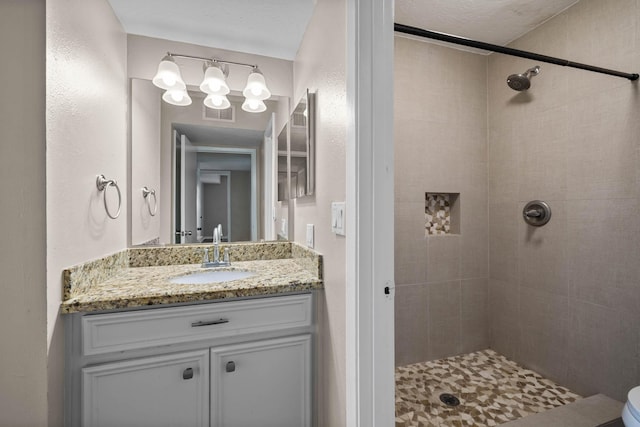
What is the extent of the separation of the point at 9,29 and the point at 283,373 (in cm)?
155

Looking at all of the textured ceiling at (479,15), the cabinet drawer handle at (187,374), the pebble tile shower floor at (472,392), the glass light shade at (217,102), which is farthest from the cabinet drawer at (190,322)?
the textured ceiling at (479,15)

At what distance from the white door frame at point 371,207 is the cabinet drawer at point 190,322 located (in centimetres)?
40

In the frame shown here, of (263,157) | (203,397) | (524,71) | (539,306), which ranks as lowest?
(203,397)

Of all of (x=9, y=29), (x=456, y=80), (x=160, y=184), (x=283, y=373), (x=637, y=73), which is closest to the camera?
(x=9, y=29)

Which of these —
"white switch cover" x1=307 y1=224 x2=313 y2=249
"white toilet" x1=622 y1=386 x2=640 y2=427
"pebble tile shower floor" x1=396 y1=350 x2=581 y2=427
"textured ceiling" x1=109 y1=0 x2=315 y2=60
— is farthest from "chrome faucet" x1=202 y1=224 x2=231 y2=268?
"white toilet" x1=622 y1=386 x2=640 y2=427

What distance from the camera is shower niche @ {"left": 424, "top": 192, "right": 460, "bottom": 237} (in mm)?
2123

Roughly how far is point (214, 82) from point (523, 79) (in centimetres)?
192

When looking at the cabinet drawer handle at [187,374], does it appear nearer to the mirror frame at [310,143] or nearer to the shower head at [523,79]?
the mirror frame at [310,143]

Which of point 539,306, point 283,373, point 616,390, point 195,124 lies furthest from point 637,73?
point 195,124

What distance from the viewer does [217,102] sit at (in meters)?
1.72

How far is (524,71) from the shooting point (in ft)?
6.32

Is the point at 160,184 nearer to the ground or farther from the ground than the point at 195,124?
nearer to the ground

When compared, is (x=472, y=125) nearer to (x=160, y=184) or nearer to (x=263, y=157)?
(x=263, y=157)

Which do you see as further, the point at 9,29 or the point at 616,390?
the point at 616,390
